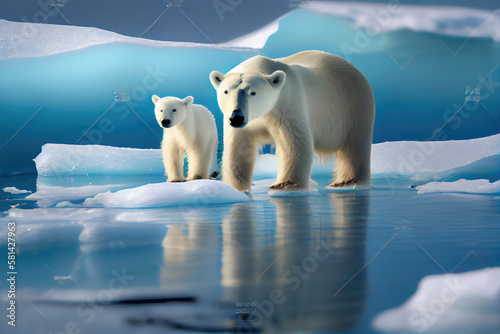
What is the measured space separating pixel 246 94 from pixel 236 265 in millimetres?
1909

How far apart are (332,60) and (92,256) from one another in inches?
136

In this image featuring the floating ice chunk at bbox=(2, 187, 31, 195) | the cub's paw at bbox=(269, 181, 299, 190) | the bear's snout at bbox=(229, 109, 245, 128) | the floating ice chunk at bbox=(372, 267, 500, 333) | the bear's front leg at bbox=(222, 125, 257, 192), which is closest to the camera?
the floating ice chunk at bbox=(372, 267, 500, 333)

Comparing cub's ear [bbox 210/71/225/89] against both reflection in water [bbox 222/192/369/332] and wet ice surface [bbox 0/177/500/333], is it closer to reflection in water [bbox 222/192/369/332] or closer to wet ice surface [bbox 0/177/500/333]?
wet ice surface [bbox 0/177/500/333]

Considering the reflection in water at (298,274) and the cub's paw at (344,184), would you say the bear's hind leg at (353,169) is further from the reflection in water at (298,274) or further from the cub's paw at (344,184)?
the reflection in water at (298,274)

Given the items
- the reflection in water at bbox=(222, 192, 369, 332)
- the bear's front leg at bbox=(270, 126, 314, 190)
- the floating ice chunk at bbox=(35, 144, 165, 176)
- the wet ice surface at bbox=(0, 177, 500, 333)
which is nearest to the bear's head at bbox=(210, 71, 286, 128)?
the bear's front leg at bbox=(270, 126, 314, 190)

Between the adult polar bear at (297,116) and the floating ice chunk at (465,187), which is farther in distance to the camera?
the floating ice chunk at (465,187)

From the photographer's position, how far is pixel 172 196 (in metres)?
3.25

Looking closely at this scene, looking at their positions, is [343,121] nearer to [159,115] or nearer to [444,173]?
[159,115]

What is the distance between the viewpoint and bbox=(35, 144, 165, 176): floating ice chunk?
7809 mm

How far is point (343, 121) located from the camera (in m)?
4.48

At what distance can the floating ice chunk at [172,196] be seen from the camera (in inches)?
126

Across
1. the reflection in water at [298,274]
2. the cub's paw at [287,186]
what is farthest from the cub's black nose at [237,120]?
the reflection in water at [298,274]

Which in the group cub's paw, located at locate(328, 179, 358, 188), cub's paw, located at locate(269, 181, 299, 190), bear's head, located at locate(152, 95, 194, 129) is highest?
bear's head, located at locate(152, 95, 194, 129)

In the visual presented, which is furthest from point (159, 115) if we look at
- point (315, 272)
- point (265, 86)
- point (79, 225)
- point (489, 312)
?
point (489, 312)
